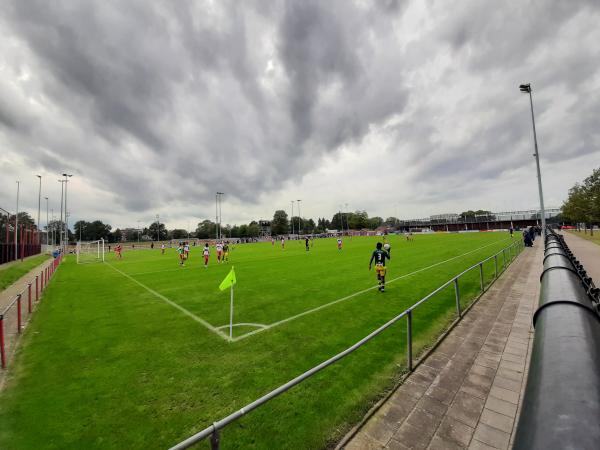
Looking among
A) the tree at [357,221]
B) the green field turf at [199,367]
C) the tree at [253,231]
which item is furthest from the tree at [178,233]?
the green field turf at [199,367]

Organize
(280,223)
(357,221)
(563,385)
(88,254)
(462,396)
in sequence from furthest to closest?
(357,221) < (280,223) < (88,254) < (462,396) < (563,385)

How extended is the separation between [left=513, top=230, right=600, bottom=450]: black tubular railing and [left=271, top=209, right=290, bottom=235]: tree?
154 m

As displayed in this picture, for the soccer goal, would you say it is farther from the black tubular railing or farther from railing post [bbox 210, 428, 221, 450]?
the black tubular railing

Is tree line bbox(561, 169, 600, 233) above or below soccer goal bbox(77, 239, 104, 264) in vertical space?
above

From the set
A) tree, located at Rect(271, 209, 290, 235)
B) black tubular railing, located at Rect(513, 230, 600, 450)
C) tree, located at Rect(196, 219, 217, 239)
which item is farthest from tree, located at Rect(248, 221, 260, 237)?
black tubular railing, located at Rect(513, 230, 600, 450)

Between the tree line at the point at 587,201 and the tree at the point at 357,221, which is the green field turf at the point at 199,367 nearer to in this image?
the tree line at the point at 587,201

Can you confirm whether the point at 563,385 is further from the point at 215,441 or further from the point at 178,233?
the point at 178,233

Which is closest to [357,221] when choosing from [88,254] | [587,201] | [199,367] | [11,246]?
[587,201]

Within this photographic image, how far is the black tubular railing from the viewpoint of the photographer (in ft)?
5.02

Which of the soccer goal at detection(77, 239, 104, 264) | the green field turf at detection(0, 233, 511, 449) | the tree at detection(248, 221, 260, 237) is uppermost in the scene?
the tree at detection(248, 221, 260, 237)

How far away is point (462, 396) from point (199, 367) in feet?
16.5

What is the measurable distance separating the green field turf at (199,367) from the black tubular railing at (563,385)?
2.74m

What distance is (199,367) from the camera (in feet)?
19.4

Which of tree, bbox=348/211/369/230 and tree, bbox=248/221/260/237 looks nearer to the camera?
tree, bbox=248/221/260/237
